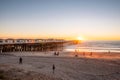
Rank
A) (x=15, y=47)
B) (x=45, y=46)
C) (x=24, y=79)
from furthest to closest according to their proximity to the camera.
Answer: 1. (x=45, y=46)
2. (x=15, y=47)
3. (x=24, y=79)

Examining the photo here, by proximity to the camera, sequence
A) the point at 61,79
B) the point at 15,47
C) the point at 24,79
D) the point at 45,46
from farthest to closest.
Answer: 1. the point at 45,46
2. the point at 15,47
3. the point at 61,79
4. the point at 24,79

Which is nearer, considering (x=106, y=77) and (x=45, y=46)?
(x=106, y=77)

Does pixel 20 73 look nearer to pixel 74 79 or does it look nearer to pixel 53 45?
pixel 74 79

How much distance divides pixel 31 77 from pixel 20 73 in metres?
1.99

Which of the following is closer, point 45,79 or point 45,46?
point 45,79

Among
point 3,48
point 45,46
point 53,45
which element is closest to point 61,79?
point 3,48

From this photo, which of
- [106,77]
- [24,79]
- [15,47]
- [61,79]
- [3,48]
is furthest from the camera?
[15,47]

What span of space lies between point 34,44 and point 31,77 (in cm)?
4081

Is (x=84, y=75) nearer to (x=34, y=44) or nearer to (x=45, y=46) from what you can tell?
(x=34, y=44)

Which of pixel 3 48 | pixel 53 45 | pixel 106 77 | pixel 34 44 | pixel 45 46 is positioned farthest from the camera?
pixel 53 45

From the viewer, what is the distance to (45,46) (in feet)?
212

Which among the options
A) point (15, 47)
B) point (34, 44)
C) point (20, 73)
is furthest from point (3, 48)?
point (20, 73)

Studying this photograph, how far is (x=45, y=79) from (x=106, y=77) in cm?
766

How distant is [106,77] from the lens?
2102cm
